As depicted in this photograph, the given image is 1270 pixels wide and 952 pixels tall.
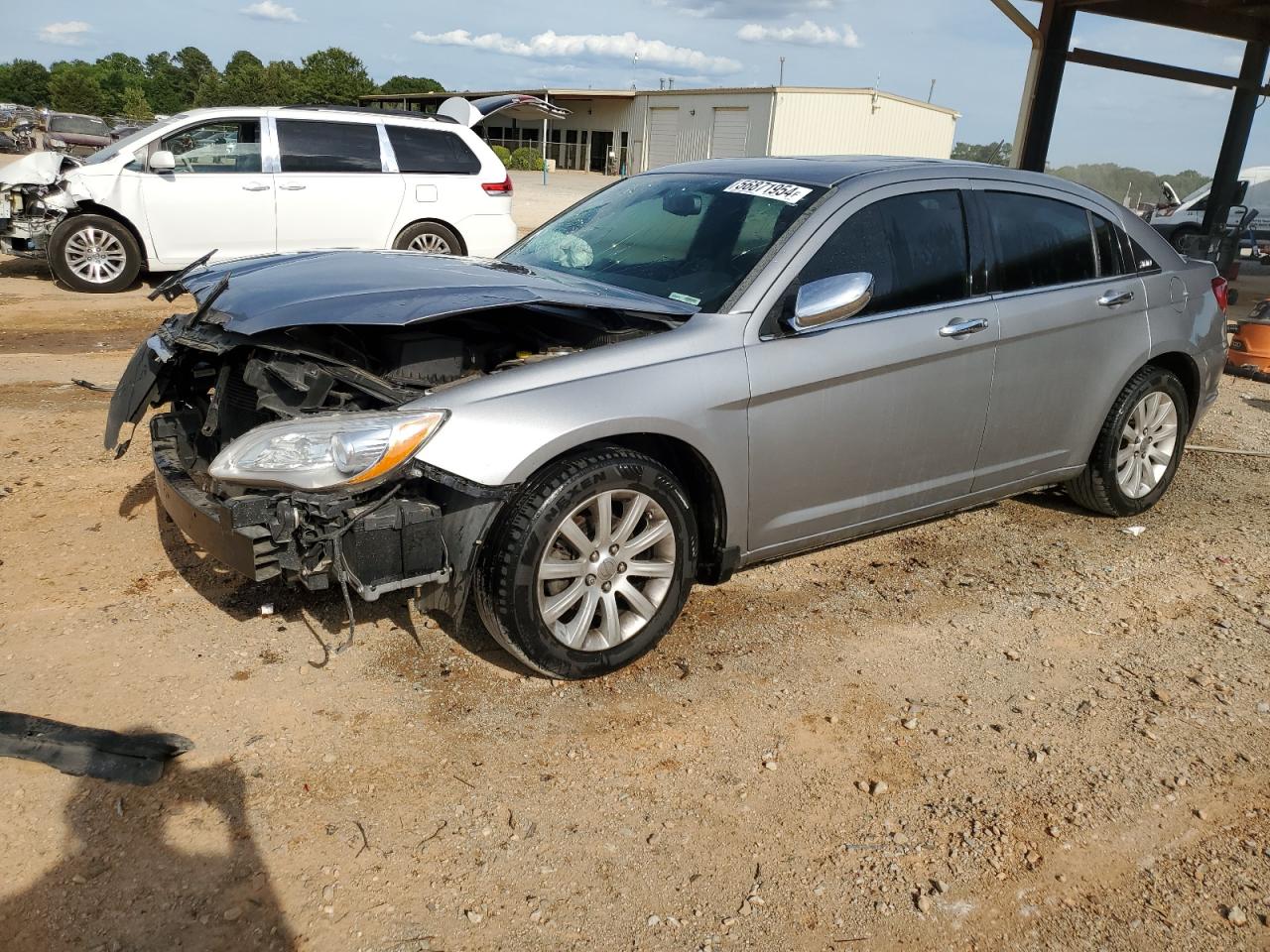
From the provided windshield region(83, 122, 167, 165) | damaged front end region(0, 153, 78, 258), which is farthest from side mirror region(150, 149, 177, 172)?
damaged front end region(0, 153, 78, 258)

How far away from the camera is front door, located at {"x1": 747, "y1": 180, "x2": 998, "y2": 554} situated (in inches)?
145

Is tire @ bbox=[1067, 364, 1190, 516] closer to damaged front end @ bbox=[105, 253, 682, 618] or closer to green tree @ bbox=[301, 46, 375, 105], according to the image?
damaged front end @ bbox=[105, 253, 682, 618]

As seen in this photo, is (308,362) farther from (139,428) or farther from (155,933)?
(139,428)

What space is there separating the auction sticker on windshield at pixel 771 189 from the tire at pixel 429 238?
723 centimetres

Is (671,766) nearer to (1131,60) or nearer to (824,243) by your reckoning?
(824,243)

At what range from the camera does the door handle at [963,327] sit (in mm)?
4066

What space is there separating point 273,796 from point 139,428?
147 inches

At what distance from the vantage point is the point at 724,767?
3100 millimetres

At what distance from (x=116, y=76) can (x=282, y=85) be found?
40.8 metres

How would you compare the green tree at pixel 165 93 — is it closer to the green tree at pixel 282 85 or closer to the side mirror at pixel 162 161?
the green tree at pixel 282 85

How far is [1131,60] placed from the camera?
12383 mm

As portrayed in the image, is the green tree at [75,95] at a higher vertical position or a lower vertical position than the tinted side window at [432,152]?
lower

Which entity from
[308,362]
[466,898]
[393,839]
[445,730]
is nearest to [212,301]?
[308,362]

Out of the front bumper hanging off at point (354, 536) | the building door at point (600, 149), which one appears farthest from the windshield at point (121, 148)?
the building door at point (600, 149)
